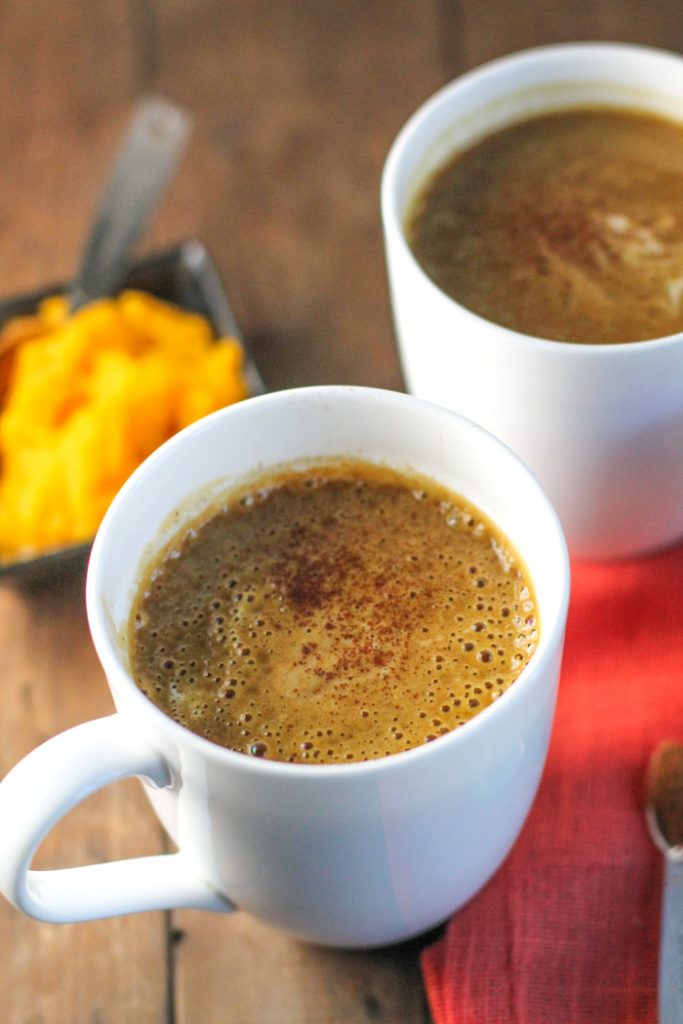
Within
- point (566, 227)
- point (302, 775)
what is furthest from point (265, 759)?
point (566, 227)

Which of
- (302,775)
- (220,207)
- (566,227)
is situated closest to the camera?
(302,775)

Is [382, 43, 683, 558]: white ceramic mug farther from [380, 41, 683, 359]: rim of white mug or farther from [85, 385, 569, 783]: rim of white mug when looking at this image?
[85, 385, 569, 783]: rim of white mug

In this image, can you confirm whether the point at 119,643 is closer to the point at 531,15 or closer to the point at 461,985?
the point at 461,985

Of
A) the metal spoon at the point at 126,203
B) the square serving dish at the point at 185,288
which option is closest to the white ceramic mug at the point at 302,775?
the square serving dish at the point at 185,288

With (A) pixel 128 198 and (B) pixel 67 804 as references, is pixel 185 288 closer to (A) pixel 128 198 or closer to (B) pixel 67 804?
(A) pixel 128 198

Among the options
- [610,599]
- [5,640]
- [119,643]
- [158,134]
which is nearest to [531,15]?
[158,134]

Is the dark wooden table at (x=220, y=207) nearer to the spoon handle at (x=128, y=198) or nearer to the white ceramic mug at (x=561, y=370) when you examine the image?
the spoon handle at (x=128, y=198)

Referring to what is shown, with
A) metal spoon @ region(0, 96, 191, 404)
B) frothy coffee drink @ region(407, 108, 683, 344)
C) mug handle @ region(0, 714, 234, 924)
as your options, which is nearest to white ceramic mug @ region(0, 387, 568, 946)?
mug handle @ region(0, 714, 234, 924)
